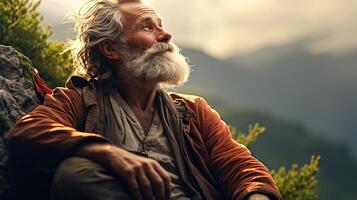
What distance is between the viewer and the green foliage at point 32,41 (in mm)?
6551

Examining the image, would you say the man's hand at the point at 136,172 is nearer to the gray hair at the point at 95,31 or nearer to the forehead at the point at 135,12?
the gray hair at the point at 95,31

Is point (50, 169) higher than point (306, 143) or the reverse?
higher

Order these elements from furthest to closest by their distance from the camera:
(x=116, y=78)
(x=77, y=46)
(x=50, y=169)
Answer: (x=77, y=46), (x=116, y=78), (x=50, y=169)

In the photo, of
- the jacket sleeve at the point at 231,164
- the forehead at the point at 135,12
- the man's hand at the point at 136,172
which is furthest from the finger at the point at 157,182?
the forehead at the point at 135,12

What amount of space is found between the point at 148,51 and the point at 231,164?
0.93 m

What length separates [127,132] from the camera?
11.6ft

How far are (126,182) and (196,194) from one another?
691mm

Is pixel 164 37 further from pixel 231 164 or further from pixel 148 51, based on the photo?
pixel 231 164

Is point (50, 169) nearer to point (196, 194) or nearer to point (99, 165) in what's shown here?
point (99, 165)

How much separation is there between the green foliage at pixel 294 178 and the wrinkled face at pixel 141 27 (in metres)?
5.83

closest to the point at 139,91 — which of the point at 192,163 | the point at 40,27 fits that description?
the point at 192,163

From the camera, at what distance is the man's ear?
4.15m

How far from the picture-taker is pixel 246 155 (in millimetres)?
3680

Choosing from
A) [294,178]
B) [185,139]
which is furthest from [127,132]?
[294,178]
